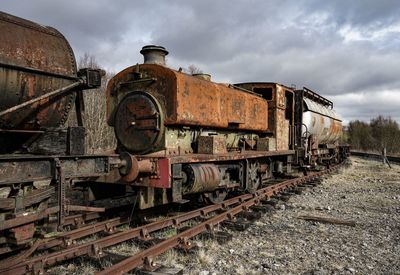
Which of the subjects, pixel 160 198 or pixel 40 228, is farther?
pixel 160 198

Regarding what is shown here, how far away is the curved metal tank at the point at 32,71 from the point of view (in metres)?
4.07

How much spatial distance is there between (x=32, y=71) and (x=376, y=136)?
67.5 meters

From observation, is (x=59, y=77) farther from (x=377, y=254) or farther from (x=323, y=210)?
Result: (x=323, y=210)

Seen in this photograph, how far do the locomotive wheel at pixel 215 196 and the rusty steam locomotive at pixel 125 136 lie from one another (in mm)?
26

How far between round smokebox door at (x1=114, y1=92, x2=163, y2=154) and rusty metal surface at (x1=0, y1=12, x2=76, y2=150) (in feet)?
8.28

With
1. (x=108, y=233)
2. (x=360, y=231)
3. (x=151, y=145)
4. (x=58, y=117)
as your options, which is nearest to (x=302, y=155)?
(x=360, y=231)

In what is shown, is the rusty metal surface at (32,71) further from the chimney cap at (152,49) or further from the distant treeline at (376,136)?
the distant treeline at (376,136)

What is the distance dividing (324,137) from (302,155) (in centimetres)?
568

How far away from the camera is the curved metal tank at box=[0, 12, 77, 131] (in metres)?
4.07

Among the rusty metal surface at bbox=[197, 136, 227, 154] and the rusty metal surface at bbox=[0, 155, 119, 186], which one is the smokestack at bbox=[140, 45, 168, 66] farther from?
the rusty metal surface at bbox=[0, 155, 119, 186]

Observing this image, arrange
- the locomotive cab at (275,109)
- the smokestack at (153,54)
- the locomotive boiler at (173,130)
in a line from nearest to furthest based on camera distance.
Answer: the locomotive boiler at (173,130), the smokestack at (153,54), the locomotive cab at (275,109)

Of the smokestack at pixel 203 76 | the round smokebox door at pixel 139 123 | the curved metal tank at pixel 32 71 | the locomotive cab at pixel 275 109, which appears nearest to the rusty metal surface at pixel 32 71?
the curved metal tank at pixel 32 71

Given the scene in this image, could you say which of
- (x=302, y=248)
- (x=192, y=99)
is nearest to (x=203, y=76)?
(x=192, y=99)

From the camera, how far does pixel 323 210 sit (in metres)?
9.53
